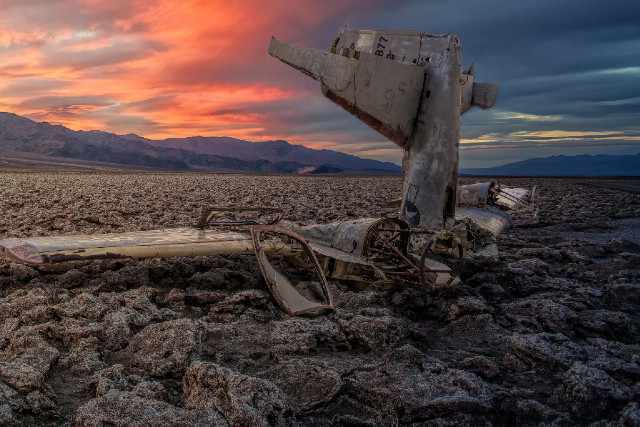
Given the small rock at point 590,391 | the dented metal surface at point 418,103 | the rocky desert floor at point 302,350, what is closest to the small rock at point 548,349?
the rocky desert floor at point 302,350

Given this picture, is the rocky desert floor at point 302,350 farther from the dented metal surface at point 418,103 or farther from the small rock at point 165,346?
the dented metal surface at point 418,103

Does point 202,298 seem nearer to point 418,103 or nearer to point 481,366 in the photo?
point 481,366

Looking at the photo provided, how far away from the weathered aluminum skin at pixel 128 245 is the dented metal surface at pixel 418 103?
220cm

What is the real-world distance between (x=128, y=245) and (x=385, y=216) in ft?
9.34

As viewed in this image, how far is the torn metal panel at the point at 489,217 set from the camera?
854 cm

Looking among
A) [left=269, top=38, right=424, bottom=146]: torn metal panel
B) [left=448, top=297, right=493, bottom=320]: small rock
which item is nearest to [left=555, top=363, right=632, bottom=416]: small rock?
Answer: [left=448, top=297, right=493, bottom=320]: small rock

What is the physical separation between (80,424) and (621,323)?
3.97 meters

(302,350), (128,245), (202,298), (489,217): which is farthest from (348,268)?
(489,217)

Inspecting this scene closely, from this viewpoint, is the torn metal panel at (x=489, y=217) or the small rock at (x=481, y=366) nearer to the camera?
the small rock at (x=481, y=366)

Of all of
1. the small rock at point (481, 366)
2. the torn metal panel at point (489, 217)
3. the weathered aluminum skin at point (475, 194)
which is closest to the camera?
the small rock at point (481, 366)

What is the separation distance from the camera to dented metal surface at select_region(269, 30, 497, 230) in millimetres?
5801

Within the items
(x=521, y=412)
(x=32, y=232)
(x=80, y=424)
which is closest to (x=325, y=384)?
(x=521, y=412)

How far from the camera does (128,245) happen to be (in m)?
4.20

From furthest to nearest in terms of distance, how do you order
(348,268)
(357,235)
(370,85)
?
1. (370,85)
2. (357,235)
3. (348,268)
